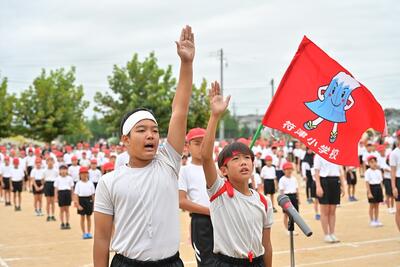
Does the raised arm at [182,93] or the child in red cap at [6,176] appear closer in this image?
the raised arm at [182,93]

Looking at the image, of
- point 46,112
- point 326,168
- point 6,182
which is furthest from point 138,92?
point 326,168

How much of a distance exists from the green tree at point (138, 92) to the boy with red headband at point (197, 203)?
28.3m

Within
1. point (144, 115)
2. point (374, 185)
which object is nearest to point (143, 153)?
point (144, 115)

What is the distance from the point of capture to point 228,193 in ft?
13.5

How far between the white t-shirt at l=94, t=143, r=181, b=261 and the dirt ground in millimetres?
5370

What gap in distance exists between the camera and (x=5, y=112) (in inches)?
1374

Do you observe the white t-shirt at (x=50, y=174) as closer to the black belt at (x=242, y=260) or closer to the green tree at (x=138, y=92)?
the black belt at (x=242, y=260)

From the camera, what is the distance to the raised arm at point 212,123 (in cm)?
390

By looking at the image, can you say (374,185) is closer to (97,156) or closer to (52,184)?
(52,184)

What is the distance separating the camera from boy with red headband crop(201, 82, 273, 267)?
159 inches

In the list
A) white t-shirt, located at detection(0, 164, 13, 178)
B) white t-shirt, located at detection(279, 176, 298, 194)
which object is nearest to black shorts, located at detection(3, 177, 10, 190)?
white t-shirt, located at detection(0, 164, 13, 178)

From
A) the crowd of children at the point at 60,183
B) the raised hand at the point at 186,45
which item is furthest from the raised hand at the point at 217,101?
the crowd of children at the point at 60,183

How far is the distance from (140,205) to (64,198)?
9.84 meters

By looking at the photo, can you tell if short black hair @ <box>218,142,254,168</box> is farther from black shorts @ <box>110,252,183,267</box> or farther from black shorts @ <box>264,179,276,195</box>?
black shorts @ <box>264,179,276,195</box>
